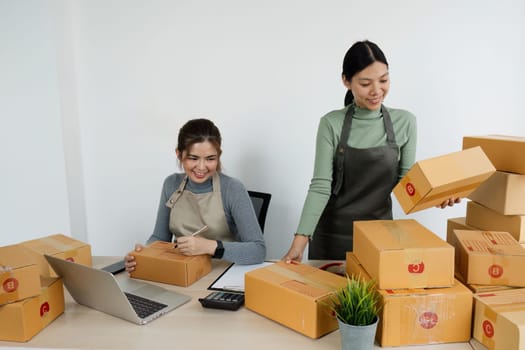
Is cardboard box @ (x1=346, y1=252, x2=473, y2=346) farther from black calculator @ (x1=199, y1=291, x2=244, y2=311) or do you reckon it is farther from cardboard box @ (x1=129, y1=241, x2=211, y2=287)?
cardboard box @ (x1=129, y1=241, x2=211, y2=287)

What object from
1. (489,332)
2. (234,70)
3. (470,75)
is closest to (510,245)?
(489,332)

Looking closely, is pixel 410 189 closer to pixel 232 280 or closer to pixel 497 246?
pixel 497 246

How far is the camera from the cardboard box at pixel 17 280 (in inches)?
44.4

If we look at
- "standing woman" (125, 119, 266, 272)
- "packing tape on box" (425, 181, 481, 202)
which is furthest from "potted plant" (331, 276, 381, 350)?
"standing woman" (125, 119, 266, 272)

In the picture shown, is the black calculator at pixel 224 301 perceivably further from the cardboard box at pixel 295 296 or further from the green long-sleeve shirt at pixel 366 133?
the green long-sleeve shirt at pixel 366 133

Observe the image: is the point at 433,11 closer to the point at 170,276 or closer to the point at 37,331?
the point at 170,276

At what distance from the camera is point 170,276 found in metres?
1.47

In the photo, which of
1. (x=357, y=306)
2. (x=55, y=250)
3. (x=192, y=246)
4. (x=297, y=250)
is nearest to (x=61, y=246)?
(x=55, y=250)

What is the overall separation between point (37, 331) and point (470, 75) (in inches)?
95.8

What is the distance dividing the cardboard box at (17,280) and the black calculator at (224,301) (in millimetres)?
441

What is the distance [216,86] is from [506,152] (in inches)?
66.4

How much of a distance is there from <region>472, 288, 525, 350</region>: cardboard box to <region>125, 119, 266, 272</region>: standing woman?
854 mm

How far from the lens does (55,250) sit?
1455 millimetres

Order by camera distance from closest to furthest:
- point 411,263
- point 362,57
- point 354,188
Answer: point 411,263, point 362,57, point 354,188
